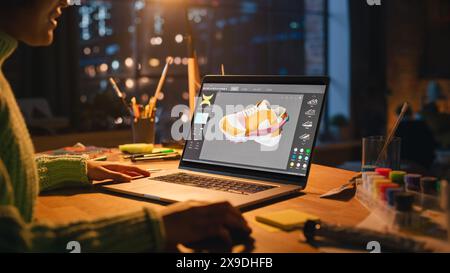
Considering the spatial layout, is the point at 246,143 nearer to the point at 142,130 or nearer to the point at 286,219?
the point at 286,219

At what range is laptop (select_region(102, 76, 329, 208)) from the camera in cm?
113

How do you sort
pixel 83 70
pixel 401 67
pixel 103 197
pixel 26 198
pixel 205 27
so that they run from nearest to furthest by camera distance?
pixel 26 198 → pixel 103 197 → pixel 83 70 → pixel 205 27 → pixel 401 67

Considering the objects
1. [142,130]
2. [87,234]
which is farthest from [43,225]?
[142,130]

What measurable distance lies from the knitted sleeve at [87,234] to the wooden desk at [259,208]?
0.10 m

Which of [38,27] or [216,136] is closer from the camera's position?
[38,27]

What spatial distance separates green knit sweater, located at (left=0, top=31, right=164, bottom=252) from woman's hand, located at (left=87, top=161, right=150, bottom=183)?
15.1 inches

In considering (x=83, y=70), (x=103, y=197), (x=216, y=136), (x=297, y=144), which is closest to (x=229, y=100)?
(x=216, y=136)

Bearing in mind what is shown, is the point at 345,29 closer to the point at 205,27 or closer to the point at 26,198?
the point at 205,27

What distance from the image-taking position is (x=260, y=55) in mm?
6586

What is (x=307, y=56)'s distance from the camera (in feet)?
22.6

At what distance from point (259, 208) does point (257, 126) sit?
0.29 meters

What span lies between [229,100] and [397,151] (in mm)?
439

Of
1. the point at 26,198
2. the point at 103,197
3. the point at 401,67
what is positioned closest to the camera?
the point at 26,198

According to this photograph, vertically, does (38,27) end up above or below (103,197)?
above
